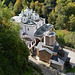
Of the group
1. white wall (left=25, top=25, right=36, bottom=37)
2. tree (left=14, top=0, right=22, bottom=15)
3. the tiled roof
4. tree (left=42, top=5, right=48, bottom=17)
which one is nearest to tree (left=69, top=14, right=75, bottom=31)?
the tiled roof

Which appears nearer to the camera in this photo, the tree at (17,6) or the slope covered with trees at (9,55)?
the slope covered with trees at (9,55)

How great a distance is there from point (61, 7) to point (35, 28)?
49.2ft

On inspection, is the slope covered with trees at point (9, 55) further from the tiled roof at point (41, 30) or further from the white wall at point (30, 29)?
the tiled roof at point (41, 30)

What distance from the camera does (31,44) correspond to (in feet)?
67.6

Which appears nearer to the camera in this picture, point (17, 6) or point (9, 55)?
point (9, 55)

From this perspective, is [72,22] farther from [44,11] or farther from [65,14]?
[44,11]

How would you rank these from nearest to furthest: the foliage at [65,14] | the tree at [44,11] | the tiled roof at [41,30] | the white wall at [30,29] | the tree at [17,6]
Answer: the tiled roof at [41,30] → the white wall at [30,29] → the foliage at [65,14] → the tree at [44,11] → the tree at [17,6]

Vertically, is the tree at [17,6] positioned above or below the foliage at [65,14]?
above

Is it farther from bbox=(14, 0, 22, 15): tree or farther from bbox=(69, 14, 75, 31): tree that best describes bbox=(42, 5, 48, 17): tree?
bbox=(69, 14, 75, 31): tree

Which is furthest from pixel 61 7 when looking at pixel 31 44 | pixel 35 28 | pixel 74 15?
pixel 31 44

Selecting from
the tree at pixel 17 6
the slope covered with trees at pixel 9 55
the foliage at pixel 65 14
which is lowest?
the slope covered with trees at pixel 9 55

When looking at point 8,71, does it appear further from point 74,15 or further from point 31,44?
point 74,15

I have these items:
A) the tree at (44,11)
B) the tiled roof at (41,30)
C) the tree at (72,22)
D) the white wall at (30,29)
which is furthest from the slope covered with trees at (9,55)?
the tree at (44,11)

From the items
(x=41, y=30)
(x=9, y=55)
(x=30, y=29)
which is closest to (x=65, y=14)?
(x=41, y=30)
